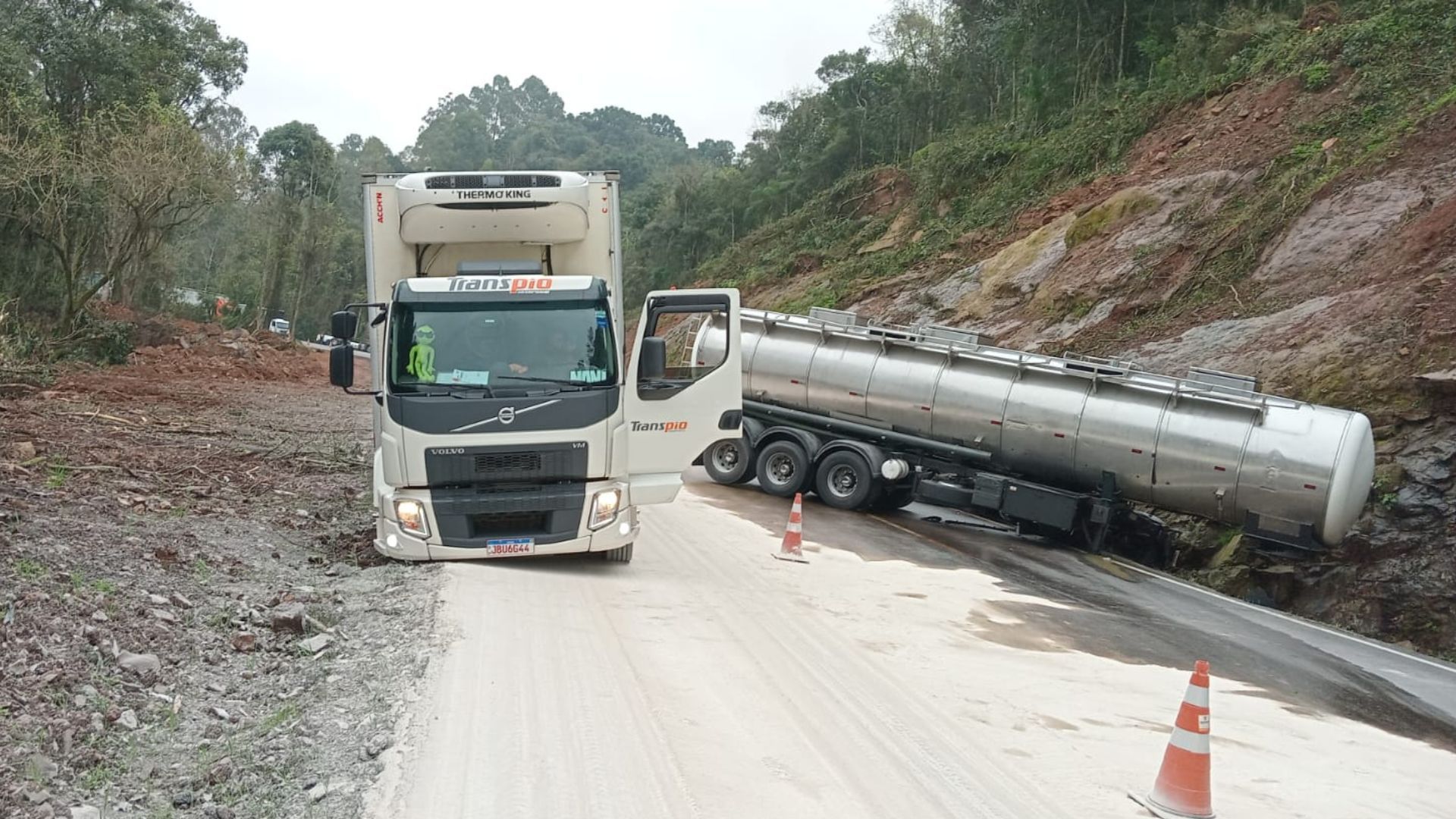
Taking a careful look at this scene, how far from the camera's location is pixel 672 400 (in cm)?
948

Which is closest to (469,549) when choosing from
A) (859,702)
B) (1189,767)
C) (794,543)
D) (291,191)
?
(859,702)

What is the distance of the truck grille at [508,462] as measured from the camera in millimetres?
8727

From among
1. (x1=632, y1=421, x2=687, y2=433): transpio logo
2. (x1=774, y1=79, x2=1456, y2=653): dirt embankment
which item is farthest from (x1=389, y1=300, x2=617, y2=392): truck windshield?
(x1=774, y1=79, x2=1456, y2=653): dirt embankment

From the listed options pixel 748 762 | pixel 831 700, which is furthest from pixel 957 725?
pixel 748 762

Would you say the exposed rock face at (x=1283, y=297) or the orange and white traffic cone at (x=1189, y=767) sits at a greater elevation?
the exposed rock face at (x=1283, y=297)

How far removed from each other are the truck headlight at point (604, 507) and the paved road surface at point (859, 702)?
51 centimetres

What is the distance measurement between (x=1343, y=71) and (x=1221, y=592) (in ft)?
53.9

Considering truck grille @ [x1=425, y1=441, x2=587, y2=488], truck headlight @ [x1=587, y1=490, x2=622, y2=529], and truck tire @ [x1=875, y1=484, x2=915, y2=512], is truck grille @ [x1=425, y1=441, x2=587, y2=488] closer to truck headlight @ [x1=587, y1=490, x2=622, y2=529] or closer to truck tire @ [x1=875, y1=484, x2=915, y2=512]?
truck headlight @ [x1=587, y1=490, x2=622, y2=529]

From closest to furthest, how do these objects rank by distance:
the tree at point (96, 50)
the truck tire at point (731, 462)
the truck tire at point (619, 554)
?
1. the truck tire at point (619, 554)
2. the truck tire at point (731, 462)
3. the tree at point (96, 50)

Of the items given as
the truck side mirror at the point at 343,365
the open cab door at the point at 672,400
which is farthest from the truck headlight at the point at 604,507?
the truck side mirror at the point at 343,365

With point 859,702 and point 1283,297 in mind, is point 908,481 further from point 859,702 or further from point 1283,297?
point 859,702

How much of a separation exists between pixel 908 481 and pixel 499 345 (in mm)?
9115

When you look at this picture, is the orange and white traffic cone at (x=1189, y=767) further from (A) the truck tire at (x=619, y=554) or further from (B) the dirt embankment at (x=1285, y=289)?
(B) the dirt embankment at (x=1285, y=289)

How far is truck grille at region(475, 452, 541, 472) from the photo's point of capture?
8.73 m
